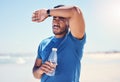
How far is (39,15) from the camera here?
2.63m

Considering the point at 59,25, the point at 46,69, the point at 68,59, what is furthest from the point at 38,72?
the point at 59,25

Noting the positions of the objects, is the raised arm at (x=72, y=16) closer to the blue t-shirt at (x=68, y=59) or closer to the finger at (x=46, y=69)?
the blue t-shirt at (x=68, y=59)

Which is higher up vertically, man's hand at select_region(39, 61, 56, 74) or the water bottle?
the water bottle

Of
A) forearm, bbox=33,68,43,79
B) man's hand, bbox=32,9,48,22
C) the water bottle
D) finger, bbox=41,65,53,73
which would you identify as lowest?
forearm, bbox=33,68,43,79

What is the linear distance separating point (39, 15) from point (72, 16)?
0.25m

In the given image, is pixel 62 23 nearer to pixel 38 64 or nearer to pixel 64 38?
pixel 64 38

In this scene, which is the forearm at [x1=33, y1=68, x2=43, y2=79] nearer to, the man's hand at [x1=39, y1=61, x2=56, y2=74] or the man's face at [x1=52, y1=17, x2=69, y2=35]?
the man's hand at [x1=39, y1=61, x2=56, y2=74]

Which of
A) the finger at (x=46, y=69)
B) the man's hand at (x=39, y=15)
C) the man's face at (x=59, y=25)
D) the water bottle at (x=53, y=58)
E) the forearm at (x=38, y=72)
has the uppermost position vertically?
the man's hand at (x=39, y=15)

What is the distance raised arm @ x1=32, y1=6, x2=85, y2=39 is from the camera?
8.16ft

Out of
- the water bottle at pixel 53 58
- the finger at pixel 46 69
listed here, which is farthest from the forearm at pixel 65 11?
the finger at pixel 46 69

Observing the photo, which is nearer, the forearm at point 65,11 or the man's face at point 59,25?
the forearm at point 65,11

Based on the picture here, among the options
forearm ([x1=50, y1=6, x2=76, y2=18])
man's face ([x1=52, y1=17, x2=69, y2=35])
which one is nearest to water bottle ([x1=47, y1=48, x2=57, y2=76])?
man's face ([x1=52, y1=17, x2=69, y2=35])

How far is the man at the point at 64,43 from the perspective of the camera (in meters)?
2.54

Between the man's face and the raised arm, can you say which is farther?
the man's face
